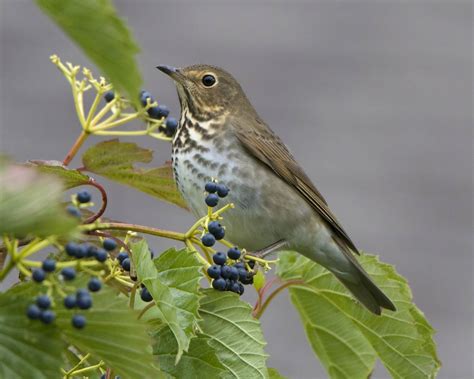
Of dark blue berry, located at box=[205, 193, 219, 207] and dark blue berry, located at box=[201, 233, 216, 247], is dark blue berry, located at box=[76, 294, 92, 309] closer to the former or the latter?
dark blue berry, located at box=[201, 233, 216, 247]

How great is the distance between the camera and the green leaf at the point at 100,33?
3.82 ft

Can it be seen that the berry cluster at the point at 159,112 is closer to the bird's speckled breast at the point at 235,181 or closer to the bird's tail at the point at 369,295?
the bird's tail at the point at 369,295

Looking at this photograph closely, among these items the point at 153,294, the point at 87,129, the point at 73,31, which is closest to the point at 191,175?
the point at 87,129

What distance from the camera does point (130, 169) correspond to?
2.13 meters

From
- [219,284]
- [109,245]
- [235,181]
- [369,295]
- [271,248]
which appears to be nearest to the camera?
[109,245]

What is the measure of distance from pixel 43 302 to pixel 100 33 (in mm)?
416

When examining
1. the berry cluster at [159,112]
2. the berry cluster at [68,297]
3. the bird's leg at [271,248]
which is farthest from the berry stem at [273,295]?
the bird's leg at [271,248]

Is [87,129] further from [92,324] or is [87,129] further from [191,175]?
[191,175]

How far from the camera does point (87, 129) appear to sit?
6.30 ft

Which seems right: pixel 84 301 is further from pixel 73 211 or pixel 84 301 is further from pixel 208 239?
pixel 208 239

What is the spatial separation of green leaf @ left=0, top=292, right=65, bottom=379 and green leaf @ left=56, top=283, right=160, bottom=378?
0.04m

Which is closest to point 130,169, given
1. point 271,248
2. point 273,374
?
point 273,374

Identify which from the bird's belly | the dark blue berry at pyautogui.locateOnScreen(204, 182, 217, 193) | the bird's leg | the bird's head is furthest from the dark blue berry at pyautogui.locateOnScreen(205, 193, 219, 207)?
the bird's head

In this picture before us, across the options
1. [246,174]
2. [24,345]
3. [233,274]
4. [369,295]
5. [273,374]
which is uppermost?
[246,174]
